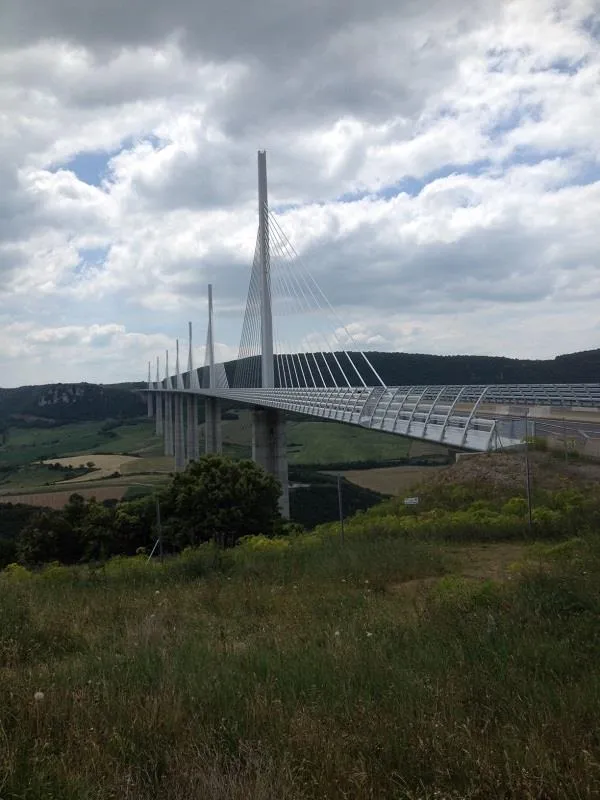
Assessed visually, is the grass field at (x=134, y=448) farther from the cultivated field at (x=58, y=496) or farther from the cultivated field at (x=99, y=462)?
the cultivated field at (x=58, y=496)

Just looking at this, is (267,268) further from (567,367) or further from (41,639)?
(41,639)

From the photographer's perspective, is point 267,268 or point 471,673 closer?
point 471,673

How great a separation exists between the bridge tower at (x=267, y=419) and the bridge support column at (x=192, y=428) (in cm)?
3072

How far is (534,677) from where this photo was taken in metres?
3.81

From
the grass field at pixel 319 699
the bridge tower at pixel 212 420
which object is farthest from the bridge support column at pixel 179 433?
the grass field at pixel 319 699

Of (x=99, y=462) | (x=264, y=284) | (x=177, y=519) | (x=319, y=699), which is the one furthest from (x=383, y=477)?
(x=99, y=462)

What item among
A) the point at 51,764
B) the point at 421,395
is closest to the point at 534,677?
the point at 51,764

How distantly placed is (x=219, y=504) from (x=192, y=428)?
1903 inches

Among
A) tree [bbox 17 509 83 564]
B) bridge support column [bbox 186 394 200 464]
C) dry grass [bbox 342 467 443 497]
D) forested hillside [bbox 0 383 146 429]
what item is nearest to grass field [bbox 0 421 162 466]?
forested hillside [bbox 0 383 146 429]

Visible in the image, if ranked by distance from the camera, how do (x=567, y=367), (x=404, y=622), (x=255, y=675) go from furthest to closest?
(x=567, y=367)
(x=404, y=622)
(x=255, y=675)

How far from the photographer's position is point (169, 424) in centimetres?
9025

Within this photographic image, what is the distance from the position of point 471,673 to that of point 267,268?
38.7 meters

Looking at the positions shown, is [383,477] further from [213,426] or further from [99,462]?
[99,462]

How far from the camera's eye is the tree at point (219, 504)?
79.1ft
